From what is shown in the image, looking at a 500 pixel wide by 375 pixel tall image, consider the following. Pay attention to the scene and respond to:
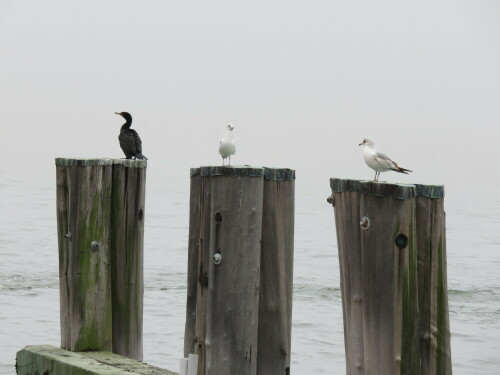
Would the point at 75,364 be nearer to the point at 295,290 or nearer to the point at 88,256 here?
the point at 88,256

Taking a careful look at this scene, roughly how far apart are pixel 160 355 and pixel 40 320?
255 cm

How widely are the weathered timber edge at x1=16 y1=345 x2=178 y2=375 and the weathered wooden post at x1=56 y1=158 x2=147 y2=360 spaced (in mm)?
221

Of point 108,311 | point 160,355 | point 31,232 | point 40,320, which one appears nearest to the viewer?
point 108,311

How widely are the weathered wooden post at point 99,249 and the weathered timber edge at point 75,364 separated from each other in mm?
221

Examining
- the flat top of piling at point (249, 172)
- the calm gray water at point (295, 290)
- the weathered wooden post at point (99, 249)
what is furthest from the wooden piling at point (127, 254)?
the calm gray water at point (295, 290)

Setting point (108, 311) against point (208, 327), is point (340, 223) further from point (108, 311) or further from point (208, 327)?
point (108, 311)

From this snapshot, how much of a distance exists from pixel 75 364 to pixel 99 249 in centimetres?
87

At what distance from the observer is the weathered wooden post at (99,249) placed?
6664mm

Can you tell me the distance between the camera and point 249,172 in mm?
5676

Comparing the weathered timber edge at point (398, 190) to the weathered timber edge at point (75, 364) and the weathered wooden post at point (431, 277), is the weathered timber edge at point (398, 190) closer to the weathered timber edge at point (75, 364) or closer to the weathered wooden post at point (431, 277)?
the weathered wooden post at point (431, 277)

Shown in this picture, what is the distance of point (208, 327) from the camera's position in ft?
18.9

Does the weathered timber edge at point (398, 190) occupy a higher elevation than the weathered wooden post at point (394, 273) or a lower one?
higher

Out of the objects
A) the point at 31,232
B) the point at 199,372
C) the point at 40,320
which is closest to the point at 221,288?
the point at 199,372

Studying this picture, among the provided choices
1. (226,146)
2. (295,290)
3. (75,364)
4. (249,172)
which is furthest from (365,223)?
(295,290)
